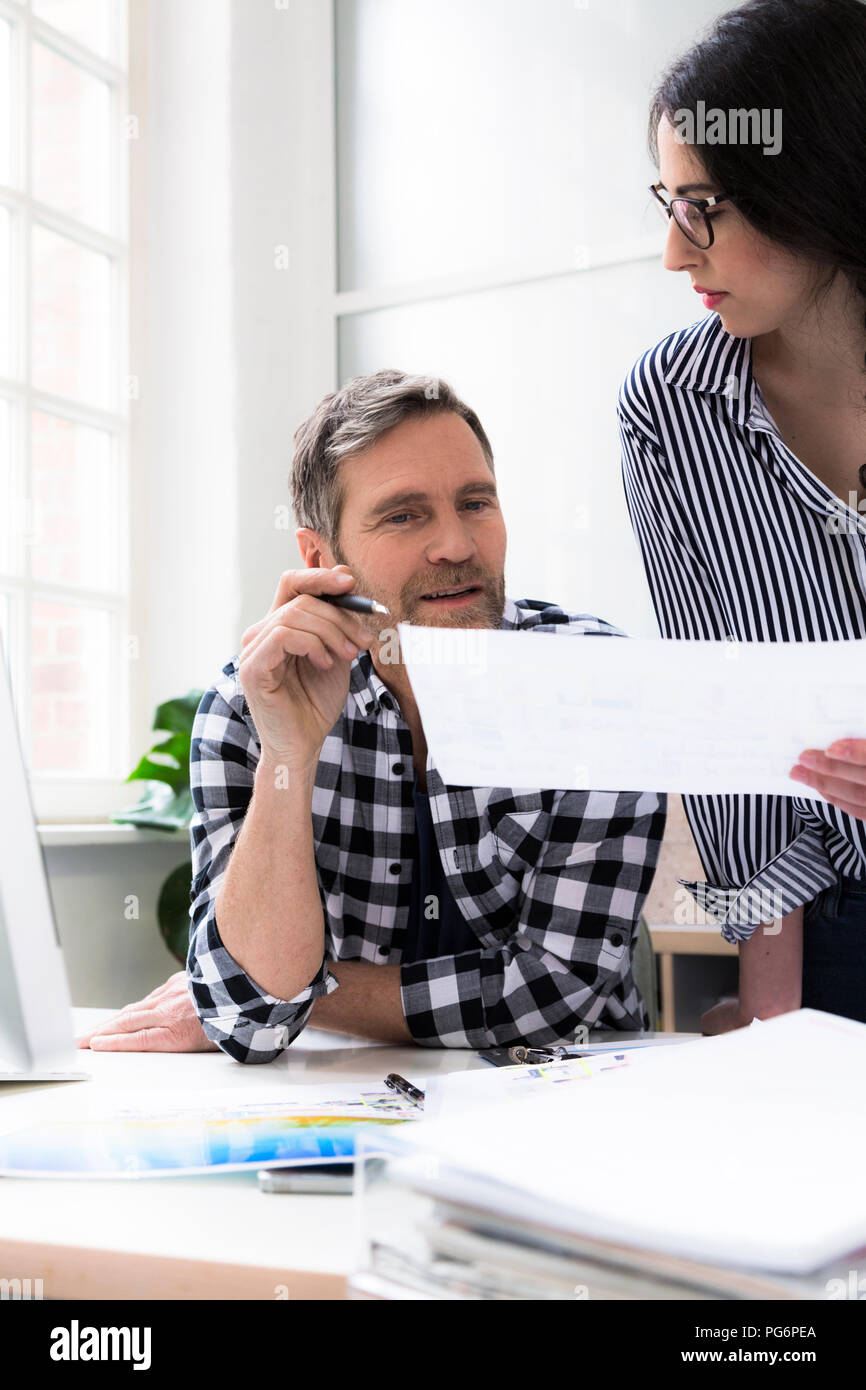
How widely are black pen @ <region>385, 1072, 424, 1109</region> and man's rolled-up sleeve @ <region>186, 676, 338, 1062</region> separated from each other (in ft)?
0.74

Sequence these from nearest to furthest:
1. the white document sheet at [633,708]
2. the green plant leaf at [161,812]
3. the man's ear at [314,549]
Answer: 1. the white document sheet at [633,708]
2. the man's ear at [314,549]
3. the green plant leaf at [161,812]

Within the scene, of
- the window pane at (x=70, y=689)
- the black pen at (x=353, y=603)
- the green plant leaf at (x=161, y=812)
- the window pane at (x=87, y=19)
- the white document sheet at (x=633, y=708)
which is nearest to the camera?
the white document sheet at (x=633, y=708)

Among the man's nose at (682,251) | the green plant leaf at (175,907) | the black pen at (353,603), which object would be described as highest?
the man's nose at (682,251)

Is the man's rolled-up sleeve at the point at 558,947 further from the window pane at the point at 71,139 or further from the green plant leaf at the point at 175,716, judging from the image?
the window pane at the point at 71,139

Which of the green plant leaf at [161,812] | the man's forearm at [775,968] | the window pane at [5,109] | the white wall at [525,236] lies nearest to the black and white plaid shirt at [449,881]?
the man's forearm at [775,968]

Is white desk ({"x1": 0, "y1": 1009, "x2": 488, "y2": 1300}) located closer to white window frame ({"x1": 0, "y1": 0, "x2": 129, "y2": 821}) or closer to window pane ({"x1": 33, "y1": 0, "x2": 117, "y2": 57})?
white window frame ({"x1": 0, "y1": 0, "x2": 129, "y2": 821})

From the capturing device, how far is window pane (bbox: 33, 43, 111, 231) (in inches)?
116

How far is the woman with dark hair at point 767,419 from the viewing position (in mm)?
1035

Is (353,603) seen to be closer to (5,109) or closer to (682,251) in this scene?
(682,251)

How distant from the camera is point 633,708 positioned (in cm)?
77

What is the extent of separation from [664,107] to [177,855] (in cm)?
212

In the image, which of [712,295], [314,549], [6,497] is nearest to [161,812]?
[6,497]
